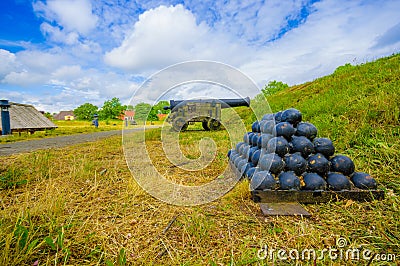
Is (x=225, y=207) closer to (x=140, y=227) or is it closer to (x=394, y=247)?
(x=140, y=227)

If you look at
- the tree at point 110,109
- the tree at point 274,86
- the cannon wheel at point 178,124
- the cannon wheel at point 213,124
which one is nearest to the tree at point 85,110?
the tree at point 110,109

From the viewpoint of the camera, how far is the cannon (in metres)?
8.35

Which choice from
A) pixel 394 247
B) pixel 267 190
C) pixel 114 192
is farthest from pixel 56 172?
pixel 394 247

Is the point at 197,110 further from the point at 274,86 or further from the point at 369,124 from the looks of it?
the point at 274,86

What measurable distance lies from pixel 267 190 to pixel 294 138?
574 millimetres

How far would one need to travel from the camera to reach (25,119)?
30.3 ft

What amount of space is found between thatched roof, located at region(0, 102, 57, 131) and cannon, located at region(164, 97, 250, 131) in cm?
571

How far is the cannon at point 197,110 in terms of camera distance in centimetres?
835

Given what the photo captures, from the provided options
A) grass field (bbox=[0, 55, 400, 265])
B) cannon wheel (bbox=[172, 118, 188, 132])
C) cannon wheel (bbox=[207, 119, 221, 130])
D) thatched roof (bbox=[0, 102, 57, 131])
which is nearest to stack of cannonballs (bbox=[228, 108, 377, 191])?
grass field (bbox=[0, 55, 400, 265])

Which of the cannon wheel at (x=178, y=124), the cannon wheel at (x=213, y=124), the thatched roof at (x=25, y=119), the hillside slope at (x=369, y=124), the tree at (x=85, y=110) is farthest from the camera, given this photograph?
the tree at (x=85, y=110)

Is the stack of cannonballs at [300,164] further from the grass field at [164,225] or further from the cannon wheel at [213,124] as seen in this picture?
the cannon wheel at [213,124]

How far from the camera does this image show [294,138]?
212 cm

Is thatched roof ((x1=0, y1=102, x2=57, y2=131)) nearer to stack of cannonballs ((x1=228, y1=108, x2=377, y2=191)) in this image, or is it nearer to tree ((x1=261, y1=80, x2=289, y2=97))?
stack of cannonballs ((x1=228, y1=108, x2=377, y2=191))

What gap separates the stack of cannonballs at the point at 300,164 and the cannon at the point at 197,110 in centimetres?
622
